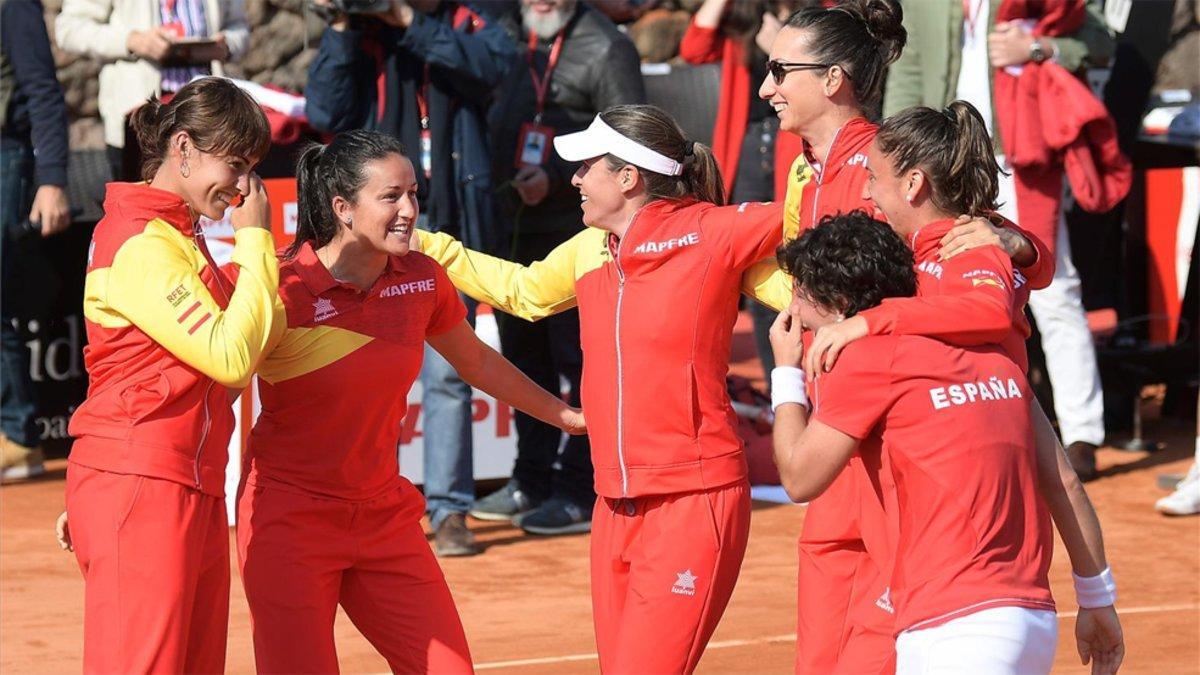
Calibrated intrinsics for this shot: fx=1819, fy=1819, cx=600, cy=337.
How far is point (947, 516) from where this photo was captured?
3777 millimetres

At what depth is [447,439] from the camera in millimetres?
8289

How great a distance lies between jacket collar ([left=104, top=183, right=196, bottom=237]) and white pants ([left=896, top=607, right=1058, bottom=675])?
200 centimetres

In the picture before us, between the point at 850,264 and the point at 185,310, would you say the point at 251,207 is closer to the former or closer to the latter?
the point at 185,310

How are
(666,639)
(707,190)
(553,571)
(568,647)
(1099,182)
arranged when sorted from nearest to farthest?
(666,639)
(707,190)
(568,647)
(553,571)
(1099,182)

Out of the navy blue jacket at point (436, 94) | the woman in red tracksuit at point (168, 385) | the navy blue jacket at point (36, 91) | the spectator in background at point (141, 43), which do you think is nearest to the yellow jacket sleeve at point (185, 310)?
the woman in red tracksuit at point (168, 385)

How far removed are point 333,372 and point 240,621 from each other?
10.0 feet

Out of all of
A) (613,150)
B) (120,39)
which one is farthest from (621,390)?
(120,39)

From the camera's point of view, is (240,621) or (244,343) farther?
(240,621)

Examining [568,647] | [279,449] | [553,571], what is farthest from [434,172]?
[279,449]

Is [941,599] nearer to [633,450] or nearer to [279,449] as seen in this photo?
[633,450]

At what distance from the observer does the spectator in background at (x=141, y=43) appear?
9.19 m

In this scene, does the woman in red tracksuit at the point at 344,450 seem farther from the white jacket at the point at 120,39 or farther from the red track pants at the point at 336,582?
the white jacket at the point at 120,39

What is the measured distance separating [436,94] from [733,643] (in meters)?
2.84

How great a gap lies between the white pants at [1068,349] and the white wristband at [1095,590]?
5443 millimetres
